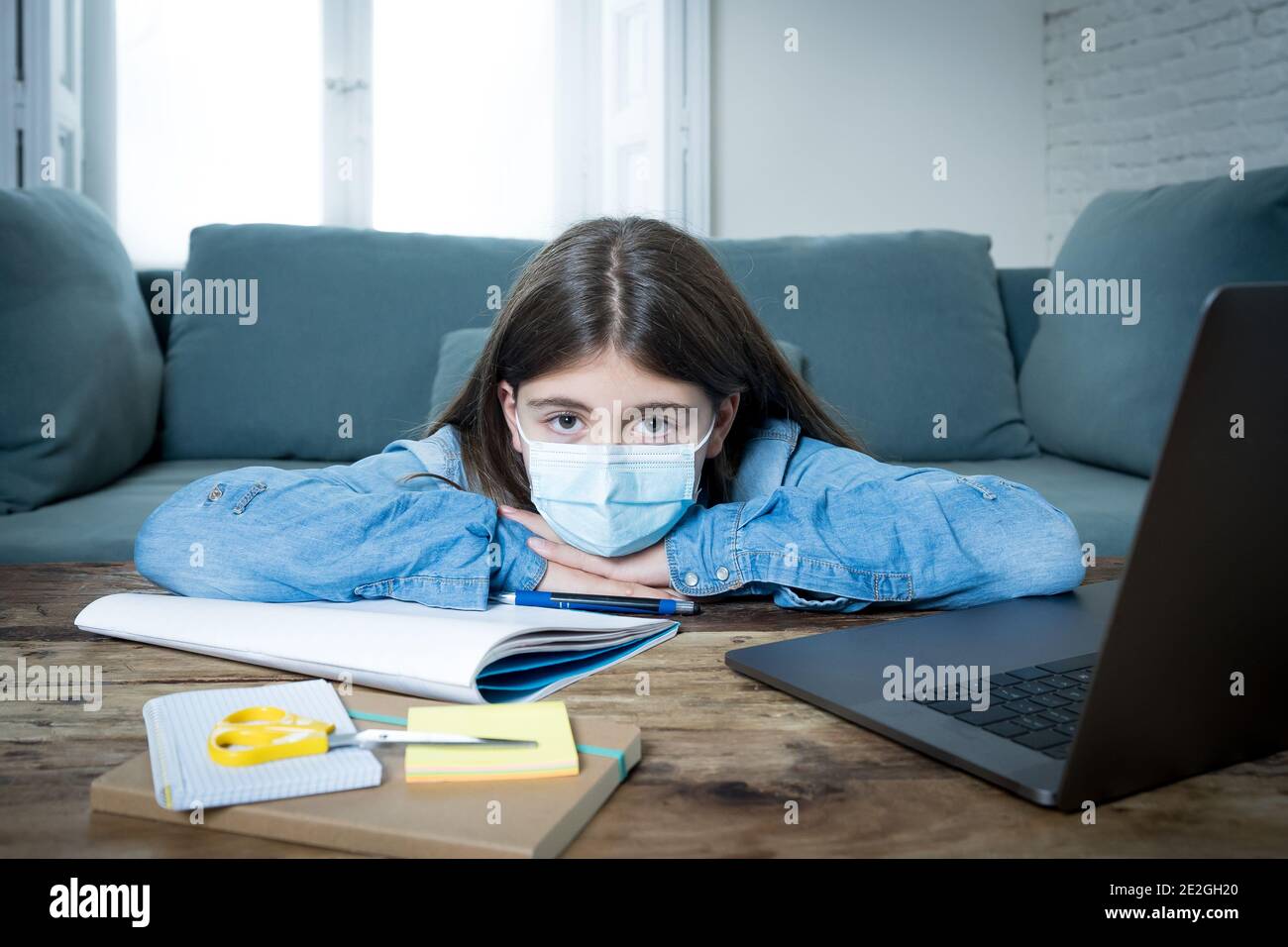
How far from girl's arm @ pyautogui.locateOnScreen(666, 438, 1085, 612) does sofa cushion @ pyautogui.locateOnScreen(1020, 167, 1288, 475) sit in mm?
1194

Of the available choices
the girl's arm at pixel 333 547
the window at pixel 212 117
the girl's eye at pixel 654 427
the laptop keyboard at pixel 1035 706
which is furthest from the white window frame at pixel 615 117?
the laptop keyboard at pixel 1035 706

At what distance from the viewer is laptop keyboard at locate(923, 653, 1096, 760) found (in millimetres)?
536

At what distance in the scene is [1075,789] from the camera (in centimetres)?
46

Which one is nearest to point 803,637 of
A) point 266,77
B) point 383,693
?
point 383,693

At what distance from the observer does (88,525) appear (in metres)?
1.75

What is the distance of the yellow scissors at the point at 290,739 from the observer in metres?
0.48

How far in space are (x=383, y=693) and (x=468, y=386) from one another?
2.36 feet

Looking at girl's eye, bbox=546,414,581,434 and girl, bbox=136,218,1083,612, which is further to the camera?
girl's eye, bbox=546,414,581,434

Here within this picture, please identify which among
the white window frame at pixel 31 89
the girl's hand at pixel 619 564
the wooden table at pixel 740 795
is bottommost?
the wooden table at pixel 740 795

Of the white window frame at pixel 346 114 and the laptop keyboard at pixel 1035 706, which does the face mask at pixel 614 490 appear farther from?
the white window frame at pixel 346 114

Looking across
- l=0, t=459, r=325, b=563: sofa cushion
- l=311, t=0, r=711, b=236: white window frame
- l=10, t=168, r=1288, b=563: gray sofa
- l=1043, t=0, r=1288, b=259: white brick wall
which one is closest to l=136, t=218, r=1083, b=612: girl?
l=0, t=459, r=325, b=563: sofa cushion

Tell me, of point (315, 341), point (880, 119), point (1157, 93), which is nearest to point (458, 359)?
point (315, 341)

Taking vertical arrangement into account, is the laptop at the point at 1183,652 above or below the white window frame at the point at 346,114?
below

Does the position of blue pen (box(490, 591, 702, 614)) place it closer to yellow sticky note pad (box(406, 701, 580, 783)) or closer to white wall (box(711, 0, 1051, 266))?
yellow sticky note pad (box(406, 701, 580, 783))
